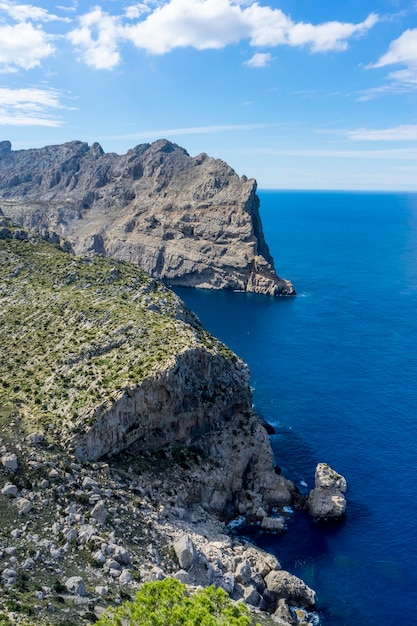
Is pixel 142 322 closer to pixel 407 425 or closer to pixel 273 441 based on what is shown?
pixel 273 441

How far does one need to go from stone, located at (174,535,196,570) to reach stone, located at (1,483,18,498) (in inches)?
718

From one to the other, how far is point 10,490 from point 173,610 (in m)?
27.8

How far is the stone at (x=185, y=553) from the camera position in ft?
198

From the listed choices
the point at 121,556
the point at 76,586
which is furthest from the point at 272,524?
the point at 76,586

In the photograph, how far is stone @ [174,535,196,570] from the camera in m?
60.3

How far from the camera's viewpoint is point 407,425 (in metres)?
104

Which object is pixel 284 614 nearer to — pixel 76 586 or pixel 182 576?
pixel 182 576

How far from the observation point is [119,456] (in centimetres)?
7319

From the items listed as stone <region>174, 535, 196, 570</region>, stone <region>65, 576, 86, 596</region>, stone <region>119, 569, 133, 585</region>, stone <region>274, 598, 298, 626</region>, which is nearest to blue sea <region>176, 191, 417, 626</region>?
stone <region>274, 598, 298, 626</region>

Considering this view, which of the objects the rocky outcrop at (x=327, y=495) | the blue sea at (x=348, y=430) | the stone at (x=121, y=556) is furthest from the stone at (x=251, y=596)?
the rocky outcrop at (x=327, y=495)

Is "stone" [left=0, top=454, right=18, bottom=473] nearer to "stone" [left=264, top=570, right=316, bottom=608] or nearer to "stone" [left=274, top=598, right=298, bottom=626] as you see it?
"stone" [left=264, top=570, right=316, bottom=608]

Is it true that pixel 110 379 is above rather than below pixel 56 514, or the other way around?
above

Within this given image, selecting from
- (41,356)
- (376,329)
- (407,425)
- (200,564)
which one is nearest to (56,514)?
(200,564)

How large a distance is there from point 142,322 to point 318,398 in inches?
1920
